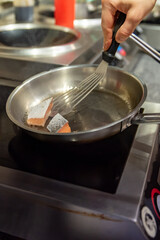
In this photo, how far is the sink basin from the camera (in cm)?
109

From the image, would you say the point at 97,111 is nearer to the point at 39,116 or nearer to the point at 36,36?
the point at 39,116

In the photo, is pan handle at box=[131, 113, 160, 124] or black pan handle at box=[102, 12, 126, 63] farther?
black pan handle at box=[102, 12, 126, 63]

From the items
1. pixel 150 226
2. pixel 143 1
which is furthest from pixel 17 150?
pixel 143 1

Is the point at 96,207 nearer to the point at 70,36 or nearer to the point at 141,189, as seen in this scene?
the point at 141,189

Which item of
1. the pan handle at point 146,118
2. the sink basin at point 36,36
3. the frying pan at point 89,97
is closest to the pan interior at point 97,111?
the frying pan at point 89,97

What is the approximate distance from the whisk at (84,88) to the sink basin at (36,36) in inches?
12.9

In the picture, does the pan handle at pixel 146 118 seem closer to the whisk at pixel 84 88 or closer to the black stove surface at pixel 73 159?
the black stove surface at pixel 73 159

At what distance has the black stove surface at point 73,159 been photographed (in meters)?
0.53

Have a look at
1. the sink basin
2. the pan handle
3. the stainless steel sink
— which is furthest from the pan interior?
the sink basin

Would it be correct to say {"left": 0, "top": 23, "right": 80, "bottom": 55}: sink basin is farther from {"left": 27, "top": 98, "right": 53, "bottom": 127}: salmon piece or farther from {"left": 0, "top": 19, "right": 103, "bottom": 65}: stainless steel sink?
{"left": 27, "top": 98, "right": 53, "bottom": 127}: salmon piece

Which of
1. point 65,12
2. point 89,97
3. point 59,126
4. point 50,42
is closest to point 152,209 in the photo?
point 59,126

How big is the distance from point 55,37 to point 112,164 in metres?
0.80

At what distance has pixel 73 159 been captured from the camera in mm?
572

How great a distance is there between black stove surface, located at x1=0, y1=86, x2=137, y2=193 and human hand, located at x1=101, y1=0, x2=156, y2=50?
0.24m
